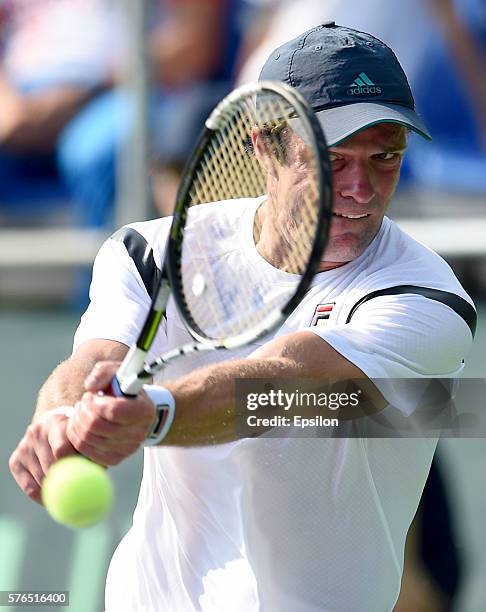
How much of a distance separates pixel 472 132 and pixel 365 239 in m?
3.11

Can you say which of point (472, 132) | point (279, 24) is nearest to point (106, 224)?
point (279, 24)

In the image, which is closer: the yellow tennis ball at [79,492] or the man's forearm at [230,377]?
the yellow tennis ball at [79,492]

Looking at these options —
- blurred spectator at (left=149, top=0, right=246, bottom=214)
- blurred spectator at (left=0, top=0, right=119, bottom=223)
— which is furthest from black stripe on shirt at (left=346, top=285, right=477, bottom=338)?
blurred spectator at (left=0, top=0, right=119, bottom=223)

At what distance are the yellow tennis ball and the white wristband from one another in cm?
8

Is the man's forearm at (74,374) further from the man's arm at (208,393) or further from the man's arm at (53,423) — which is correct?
the man's arm at (208,393)

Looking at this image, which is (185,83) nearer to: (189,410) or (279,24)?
(279,24)

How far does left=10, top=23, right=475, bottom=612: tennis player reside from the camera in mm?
2125

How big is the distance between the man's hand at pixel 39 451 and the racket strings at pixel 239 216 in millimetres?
266

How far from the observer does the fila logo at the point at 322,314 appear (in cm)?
217

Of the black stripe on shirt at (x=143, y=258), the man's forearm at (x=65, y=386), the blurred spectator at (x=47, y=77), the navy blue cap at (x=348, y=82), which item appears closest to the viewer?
the man's forearm at (x=65, y=386)

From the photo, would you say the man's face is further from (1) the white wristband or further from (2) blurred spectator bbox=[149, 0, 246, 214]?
(2) blurred spectator bbox=[149, 0, 246, 214]

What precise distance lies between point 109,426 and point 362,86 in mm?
757

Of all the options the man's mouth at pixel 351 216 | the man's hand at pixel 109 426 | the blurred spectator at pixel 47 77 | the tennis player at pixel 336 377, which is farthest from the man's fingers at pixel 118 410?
the blurred spectator at pixel 47 77

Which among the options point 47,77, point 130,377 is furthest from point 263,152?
point 47,77
